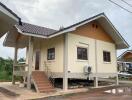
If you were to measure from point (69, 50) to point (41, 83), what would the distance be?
10.8ft

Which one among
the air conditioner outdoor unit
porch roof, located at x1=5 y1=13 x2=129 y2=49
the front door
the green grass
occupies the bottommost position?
the green grass

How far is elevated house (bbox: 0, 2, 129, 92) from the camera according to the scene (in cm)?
1516

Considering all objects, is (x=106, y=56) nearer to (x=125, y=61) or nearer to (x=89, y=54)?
(x=89, y=54)

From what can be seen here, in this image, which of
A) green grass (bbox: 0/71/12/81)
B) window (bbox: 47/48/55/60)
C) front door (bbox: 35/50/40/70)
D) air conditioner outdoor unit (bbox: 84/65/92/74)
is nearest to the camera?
air conditioner outdoor unit (bbox: 84/65/92/74)

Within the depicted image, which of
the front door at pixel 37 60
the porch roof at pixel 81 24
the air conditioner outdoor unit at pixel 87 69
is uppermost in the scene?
the porch roof at pixel 81 24

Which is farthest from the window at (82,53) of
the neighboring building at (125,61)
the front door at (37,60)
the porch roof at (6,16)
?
the neighboring building at (125,61)

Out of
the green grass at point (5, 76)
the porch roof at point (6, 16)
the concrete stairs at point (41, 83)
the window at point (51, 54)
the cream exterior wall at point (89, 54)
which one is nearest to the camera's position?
the porch roof at point (6, 16)

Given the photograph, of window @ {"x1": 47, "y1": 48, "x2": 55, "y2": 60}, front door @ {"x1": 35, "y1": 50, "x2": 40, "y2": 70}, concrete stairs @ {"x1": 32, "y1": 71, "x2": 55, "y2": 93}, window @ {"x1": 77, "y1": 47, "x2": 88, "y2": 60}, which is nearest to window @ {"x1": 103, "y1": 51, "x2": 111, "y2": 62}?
window @ {"x1": 77, "y1": 47, "x2": 88, "y2": 60}

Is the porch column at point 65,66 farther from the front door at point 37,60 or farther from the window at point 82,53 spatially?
the front door at point 37,60

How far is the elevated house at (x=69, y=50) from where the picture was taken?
15164 millimetres

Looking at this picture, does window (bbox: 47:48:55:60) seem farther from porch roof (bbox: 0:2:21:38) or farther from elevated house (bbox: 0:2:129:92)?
porch roof (bbox: 0:2:21:38)

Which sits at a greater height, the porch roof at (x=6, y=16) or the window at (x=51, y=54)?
the porch roof at (x=6, y=16)

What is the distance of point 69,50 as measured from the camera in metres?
15.7

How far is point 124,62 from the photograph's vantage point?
3312cm
